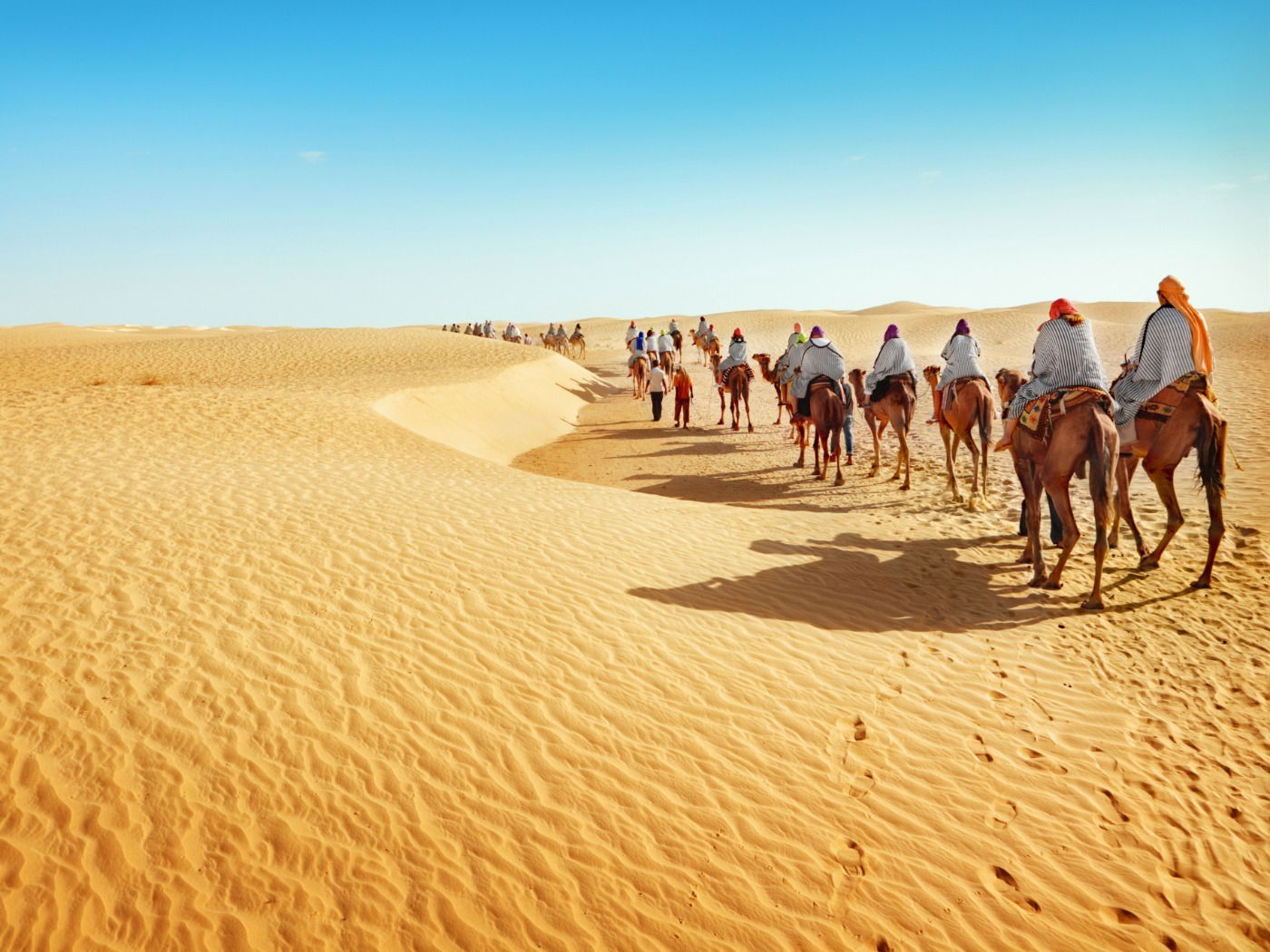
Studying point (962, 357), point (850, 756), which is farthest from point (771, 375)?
point (850, 756)

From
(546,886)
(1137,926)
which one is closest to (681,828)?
(546,886)

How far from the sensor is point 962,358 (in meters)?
11.7

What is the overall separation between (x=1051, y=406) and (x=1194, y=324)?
1730mm

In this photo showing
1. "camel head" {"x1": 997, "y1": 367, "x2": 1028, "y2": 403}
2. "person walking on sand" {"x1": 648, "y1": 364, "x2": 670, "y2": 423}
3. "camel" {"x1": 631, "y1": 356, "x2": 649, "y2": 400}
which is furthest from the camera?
"camel" {"x1": 631, "y1": 356, "x2": 649, "y2": 400}

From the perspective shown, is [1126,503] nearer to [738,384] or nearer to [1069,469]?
[1069,469]

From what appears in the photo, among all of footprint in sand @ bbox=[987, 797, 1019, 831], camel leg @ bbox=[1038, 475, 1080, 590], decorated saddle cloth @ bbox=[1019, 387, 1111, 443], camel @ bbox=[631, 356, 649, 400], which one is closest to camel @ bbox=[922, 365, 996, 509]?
decorated saddle cloth @ bbox=[1019, 387, 1111, 443]

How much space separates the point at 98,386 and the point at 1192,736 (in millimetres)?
21732

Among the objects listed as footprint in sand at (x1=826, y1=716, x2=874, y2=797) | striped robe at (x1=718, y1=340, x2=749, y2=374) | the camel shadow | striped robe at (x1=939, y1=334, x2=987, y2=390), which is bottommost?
footprint in sand at (x1=826, y1=716, x2=874, y2=797)

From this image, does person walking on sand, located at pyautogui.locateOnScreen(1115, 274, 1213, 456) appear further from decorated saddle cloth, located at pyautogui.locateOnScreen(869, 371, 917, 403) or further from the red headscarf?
decorated saddle cloth, located at pyautogui.locateOnScreen(869, 371, 917, 403)

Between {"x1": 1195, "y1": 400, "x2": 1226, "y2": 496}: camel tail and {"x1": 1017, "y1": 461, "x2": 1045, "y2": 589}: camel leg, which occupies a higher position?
{"x1": 1195, "y1": 400, "x2": 1226, "y2": 496}: camel tail

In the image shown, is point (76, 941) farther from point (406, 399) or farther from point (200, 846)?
point (406, 399)

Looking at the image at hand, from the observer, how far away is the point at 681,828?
4387mm

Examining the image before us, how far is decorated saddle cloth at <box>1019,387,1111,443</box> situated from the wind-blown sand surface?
71.4 inches

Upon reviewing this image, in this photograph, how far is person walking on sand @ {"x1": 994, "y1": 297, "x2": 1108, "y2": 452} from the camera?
7.86 m
